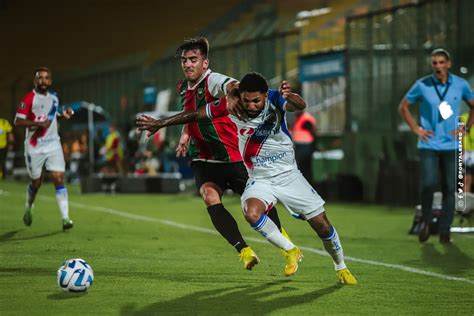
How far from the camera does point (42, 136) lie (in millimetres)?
13359

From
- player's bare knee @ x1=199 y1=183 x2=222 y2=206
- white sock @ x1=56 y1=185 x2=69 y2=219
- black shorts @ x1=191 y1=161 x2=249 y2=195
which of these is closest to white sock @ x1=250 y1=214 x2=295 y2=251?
player's bare knee @ x1=199 y1=183 x2=222 y2=206

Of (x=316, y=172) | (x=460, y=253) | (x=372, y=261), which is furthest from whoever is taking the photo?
(x=316, y=172)

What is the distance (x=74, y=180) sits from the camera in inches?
1278

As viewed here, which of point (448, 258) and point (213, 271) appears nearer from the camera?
point (213, 271)

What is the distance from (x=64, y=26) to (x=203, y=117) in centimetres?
3676

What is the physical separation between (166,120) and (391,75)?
40.5 feet

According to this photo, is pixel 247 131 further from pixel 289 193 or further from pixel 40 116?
pixel 40 116

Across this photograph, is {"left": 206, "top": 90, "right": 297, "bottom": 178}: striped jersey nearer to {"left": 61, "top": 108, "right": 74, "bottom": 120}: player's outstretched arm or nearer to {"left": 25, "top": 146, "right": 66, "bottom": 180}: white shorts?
{"left": 61, "top": 108, "right": 74, "bottom": 120}: player's outstretched arm

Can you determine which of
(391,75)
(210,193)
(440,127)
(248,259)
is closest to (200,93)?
(210,193)

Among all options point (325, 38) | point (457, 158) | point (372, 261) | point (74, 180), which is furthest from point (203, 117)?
point (74, 180)

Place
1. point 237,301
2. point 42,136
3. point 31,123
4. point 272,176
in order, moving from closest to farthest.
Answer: point 237,301 < point 272,176 < point 31,123 < point 42,136

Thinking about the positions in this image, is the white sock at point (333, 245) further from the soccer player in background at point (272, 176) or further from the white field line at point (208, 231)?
the white field line at point (208, 231)

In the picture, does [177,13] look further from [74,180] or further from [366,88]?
[366,88]

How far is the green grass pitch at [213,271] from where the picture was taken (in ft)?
22.5
